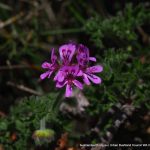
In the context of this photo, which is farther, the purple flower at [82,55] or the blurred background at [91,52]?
the blurred background at [91,52]

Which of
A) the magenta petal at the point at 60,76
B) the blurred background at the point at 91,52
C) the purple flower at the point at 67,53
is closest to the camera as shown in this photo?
the magenta petal at the point at 60,76

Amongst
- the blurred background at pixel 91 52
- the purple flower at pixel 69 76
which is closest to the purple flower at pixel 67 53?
the purple flower at pixel 69 76

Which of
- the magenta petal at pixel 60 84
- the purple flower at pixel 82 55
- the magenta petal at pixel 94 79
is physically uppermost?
the purple flower at pixel 82 55

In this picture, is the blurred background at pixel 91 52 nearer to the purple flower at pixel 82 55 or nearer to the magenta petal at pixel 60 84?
the purple flower at pixel 82 55

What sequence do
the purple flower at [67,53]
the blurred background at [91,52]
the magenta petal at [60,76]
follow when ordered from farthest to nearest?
the blurred background at [91,52], the purple flower at [67,53], the magenta petal at [60,76]

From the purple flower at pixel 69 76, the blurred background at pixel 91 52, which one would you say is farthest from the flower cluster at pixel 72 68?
the blurred background at pixel 91 52

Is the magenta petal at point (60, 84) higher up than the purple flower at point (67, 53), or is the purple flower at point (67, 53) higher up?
the purple flower at point (67, 53)

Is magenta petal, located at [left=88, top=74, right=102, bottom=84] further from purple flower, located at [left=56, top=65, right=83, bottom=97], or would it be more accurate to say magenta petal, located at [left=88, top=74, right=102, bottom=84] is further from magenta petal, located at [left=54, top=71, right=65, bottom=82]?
magenta petal, located at [left=54, top=71, right=65, bottom=82]
